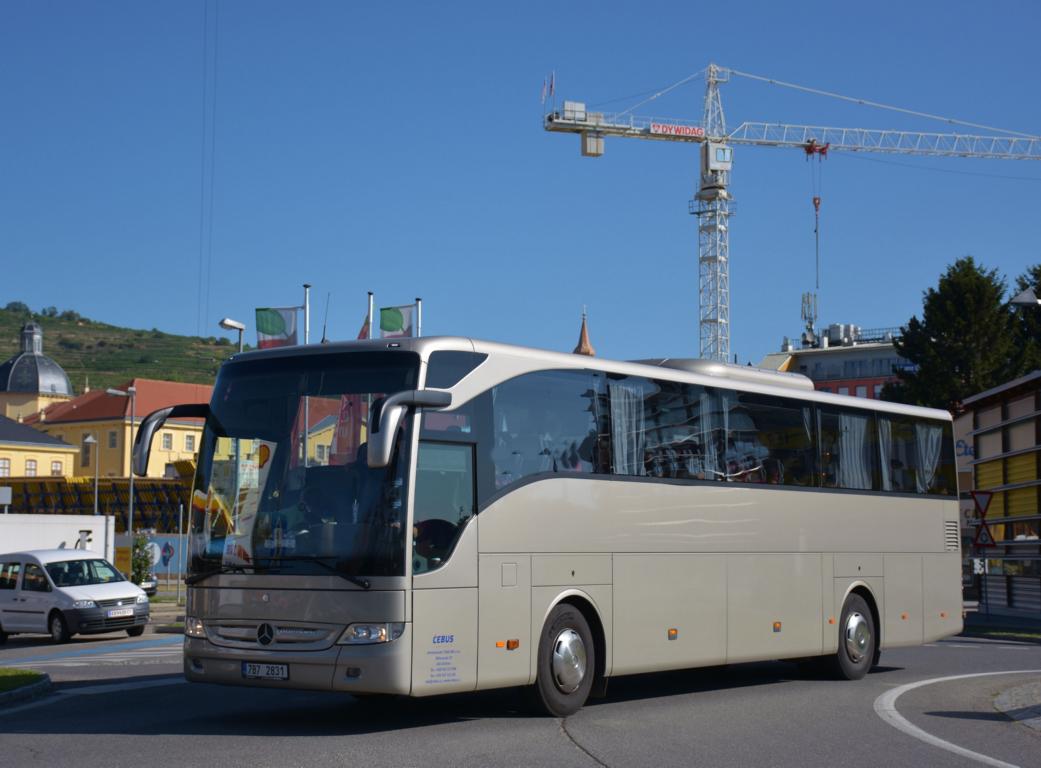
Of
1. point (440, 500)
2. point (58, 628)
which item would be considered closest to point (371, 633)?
point (440, 500)

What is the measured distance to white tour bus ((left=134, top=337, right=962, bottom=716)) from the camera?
1185cm

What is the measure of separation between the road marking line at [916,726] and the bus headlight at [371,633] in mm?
4607

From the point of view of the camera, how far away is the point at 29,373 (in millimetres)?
159750

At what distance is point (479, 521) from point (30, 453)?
11011 cm

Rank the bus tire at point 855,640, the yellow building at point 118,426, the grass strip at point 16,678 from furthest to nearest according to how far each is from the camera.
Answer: the yellow building at point 118,426 < the bus tire at point 855,640 < the grass strip at point 16,678

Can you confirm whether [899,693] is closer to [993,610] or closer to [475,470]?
[475,470]

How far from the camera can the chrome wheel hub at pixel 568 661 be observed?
13.3 m

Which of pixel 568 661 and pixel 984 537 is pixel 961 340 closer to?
pixel 984 537

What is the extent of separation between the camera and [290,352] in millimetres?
12875

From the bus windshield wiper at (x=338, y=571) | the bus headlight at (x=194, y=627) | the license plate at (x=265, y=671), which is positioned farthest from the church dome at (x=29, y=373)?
the bus windshield wiper at (x=338, y=571)

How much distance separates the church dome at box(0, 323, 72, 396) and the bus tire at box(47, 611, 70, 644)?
136626 millimetres

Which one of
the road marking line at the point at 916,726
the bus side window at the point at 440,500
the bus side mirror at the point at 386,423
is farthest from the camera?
the bus side window at the point at 440,500

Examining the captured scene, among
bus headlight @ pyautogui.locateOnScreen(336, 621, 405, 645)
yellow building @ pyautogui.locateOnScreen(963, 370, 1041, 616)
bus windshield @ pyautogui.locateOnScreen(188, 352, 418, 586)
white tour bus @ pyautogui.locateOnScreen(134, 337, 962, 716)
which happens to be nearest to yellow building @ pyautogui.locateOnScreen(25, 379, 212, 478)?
yellow building @ pyautogui.locateOnScreen(963, 370, 1041, 616)

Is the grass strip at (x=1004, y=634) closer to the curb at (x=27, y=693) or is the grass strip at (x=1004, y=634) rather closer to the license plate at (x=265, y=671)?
the curb at (x=27, y=693)
